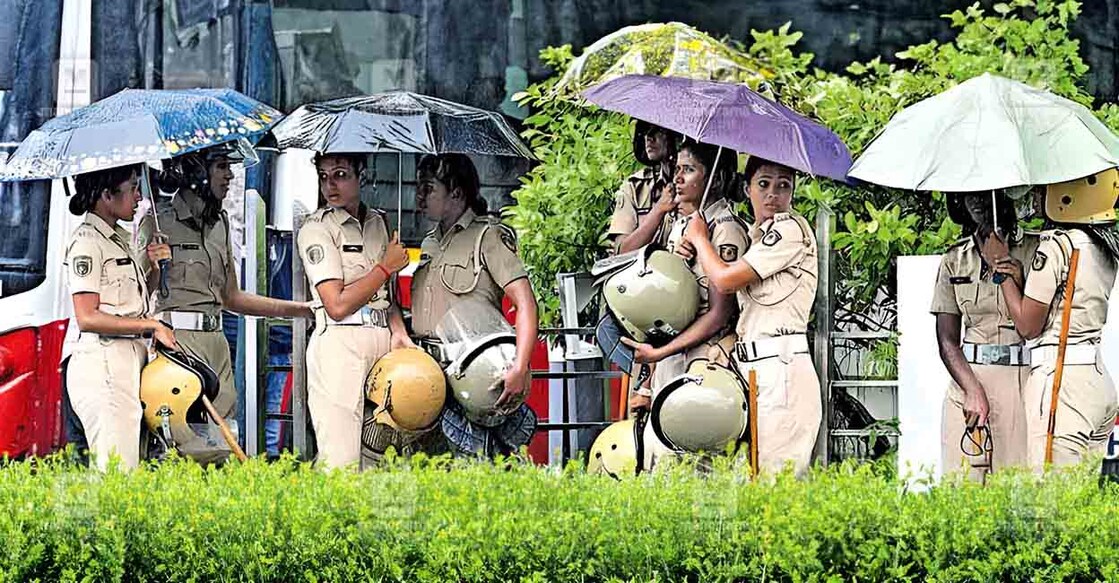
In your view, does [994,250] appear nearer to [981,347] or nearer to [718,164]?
[981,347]

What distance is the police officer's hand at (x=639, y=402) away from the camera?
7066mm

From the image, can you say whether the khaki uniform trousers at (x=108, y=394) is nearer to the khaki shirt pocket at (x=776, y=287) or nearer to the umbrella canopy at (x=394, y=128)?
the umbrella canopy at (x=394, y=128)

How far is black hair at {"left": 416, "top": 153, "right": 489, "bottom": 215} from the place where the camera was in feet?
23.8

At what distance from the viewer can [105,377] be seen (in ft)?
22.6

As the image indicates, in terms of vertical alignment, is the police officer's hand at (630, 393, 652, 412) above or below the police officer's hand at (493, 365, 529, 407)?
below

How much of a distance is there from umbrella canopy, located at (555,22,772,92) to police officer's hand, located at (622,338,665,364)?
3.52ft

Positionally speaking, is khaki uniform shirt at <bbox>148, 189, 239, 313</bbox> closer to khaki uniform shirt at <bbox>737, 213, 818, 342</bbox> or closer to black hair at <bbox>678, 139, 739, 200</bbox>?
black hair at <bbox>678, 139, 739, 200</bbox>

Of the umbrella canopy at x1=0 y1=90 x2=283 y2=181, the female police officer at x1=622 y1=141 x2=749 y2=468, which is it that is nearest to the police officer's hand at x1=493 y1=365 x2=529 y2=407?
the female police officer at x1=622 y1=141 x2=749 y2=468

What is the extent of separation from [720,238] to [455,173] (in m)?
1.14

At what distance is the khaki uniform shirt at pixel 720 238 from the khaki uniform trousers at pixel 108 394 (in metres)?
2.04

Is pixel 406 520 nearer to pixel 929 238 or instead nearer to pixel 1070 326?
pixel 1070 326

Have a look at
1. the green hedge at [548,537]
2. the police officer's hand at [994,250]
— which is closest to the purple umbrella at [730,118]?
the police officer's hand at [994,250]

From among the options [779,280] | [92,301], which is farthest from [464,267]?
[92,301]

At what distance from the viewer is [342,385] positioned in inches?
277
